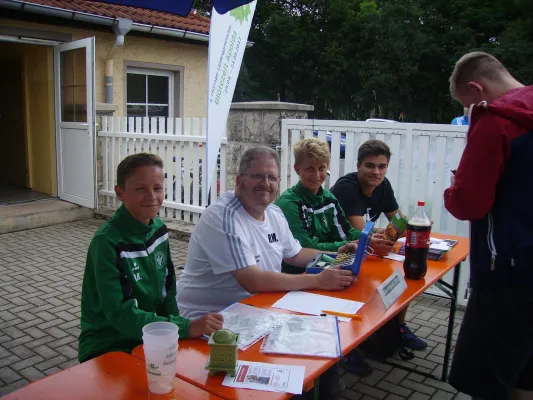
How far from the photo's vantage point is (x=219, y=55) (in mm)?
4043

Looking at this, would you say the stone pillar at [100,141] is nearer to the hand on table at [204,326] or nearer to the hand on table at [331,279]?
the hand on table at [331,279]

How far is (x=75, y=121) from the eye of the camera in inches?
300

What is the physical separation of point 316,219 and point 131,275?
1.54 m

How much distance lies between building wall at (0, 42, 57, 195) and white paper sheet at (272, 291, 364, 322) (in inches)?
276

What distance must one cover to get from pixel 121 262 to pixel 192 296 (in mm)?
578

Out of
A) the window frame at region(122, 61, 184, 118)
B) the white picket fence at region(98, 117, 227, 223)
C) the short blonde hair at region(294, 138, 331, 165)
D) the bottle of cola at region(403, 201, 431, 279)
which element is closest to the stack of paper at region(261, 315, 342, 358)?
the bottle of cola at region(403, 201, 431, 279)

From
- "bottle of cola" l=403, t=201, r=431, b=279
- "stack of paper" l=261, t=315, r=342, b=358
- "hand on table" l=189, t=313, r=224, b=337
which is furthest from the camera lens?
"bottle of cola" l=403, t=201, r=431, b=279

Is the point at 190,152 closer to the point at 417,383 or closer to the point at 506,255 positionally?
the point at 417,383

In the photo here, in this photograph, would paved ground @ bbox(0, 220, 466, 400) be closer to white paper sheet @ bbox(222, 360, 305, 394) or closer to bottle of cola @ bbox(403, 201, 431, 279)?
bottle of cola @ bbox(403, 201, 431, 279)

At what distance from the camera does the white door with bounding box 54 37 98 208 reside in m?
7.20

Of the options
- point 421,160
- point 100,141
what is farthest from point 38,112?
point 421,160

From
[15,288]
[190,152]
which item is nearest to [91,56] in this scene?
[190,152]

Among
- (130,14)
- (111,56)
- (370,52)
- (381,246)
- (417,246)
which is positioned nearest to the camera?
(417,246)

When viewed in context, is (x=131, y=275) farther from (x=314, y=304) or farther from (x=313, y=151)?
(x=313, y=151)
